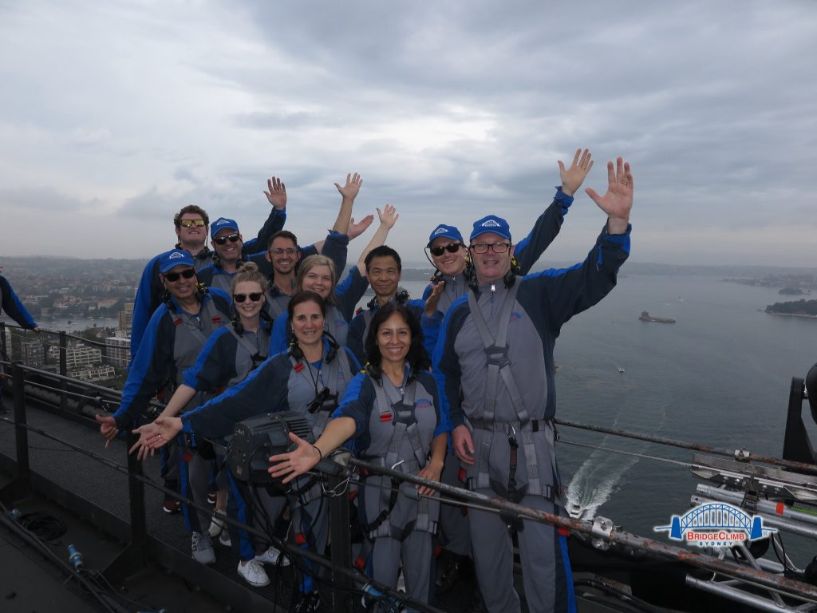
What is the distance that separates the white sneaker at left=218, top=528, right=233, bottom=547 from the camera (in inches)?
141

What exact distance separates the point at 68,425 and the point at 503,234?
19.2 feet

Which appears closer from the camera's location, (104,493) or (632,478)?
(104,493)

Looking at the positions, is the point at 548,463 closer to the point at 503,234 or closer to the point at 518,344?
the point at 518,344

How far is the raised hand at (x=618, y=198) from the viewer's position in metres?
2.58

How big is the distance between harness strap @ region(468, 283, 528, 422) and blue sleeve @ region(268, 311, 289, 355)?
3.71 feet

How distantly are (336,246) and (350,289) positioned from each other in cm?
78

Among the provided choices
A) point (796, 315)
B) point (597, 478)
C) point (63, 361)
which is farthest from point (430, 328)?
point (796, 315)

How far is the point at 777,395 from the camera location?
151ft

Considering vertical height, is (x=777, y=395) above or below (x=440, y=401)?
below

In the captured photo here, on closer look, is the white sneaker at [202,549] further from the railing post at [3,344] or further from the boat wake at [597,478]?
the boat wake at [597,478]

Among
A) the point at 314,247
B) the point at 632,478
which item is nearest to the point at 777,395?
the point at 632,478

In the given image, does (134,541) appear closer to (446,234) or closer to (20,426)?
(20,426)

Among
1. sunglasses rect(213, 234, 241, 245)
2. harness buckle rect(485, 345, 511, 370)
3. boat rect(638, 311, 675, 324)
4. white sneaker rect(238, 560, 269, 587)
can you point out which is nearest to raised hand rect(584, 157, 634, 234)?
harness buckle rect(485, 345, 511, 370)

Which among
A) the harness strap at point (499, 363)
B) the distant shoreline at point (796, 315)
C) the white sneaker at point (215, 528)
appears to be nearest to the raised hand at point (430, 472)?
the harness strap at point (499, 363)
